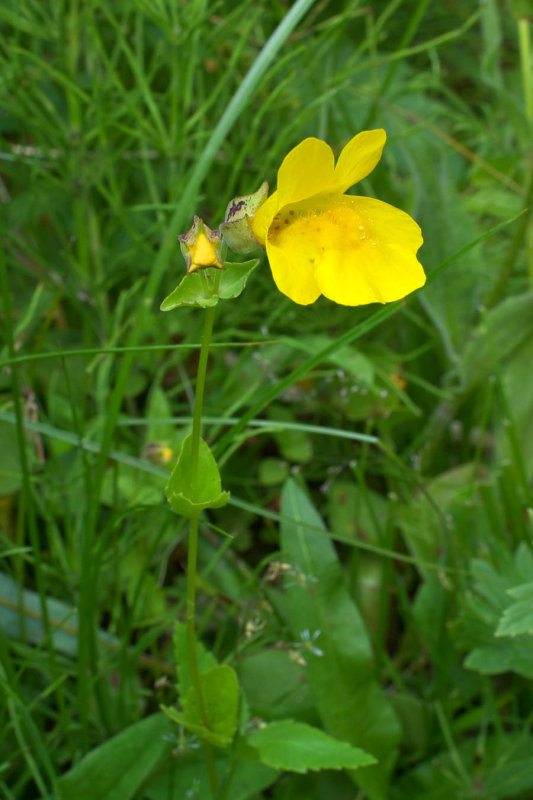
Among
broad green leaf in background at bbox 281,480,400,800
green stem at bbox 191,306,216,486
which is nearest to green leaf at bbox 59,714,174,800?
broad green leaf in background at bbox 281,480,400,800

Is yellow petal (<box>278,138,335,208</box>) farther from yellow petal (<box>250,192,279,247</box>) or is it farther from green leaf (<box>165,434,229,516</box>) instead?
green leaf (<box>165,434,229,516</box>)

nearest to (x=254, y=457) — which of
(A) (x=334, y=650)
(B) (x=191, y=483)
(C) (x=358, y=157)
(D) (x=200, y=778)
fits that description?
(A) (x=334, y=650)

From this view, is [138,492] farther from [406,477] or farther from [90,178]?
[90,178]

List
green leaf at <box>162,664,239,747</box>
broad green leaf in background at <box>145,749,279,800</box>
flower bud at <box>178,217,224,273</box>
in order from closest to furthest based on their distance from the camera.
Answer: flower bud at <box>178,217,224,273</box>
green leaf at <box>162,664,239,747</box>
broad green leaf in background at <box>145,749,279,800</box>

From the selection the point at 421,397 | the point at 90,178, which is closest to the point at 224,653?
the point at 421,397

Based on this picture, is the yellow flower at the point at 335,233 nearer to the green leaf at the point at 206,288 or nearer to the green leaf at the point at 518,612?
the green leaf at the point at 206,288

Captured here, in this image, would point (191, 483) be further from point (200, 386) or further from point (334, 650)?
point (334, 650)

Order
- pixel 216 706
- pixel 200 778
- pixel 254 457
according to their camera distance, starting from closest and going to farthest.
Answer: pixel 216 706 < pixel 200 778 < pixel 254 457
